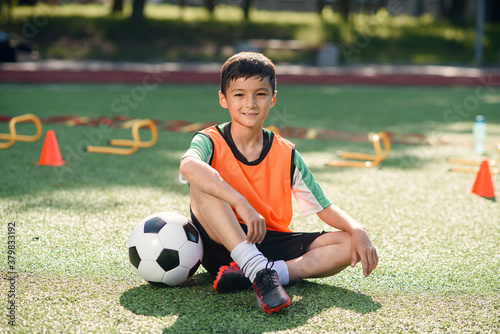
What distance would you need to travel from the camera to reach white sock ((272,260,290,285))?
103 inches

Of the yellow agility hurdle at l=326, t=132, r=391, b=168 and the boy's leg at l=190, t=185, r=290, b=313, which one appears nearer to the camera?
the boy's leg at l=190, t=185, r=290, b=313

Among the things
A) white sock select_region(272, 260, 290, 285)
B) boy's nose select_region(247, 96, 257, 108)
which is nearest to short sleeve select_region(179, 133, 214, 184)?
boy's nose select_region(247, 96, 257, 108)

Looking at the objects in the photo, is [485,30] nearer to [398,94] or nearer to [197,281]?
[398,94]

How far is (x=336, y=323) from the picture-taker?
2.27 m

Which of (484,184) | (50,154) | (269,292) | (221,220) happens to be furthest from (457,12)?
(269,292)

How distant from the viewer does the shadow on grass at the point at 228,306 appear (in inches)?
87.4

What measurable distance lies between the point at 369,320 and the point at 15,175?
3.35 meters

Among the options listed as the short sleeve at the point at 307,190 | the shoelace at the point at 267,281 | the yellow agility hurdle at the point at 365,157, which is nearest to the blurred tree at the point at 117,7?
the yellow agility hurdle at the point at 365,157

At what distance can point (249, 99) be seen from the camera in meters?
2.62

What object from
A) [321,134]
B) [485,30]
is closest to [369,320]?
[321,134]

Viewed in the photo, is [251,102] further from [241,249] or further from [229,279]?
[229,279]

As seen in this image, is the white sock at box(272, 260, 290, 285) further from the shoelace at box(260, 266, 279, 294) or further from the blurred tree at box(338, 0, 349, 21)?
the blurred tree at box(338, 0, 349, 21)

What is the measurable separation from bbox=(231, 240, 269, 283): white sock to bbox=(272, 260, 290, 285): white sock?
0.20m

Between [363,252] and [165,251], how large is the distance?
845 mm
